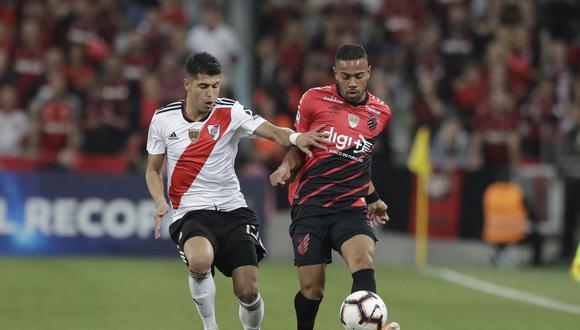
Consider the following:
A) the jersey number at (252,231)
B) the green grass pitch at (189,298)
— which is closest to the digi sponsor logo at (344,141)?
the jersey number at (252,231)

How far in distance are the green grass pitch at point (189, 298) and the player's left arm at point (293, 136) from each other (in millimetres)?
2325

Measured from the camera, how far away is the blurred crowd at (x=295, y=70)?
1822cm

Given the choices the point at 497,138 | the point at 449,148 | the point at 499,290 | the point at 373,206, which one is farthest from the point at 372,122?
the point at 497,138

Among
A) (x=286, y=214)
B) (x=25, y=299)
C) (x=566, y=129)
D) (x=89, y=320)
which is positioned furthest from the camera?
(x=566, y=129)

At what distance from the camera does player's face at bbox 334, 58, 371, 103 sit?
347 inches

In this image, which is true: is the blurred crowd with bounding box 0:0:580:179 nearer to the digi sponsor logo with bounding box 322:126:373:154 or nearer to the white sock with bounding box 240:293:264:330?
the white sock with bounding box 240:293:264:330

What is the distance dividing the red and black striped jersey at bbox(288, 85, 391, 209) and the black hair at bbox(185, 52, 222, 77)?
0.82m

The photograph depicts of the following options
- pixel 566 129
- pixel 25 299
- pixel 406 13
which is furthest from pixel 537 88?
pixel 25 299

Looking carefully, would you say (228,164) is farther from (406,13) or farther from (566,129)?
(406,13)

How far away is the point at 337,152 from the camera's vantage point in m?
8.96

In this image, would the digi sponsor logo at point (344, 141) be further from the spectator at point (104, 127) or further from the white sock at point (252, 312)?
the spectator at point (104, 127)

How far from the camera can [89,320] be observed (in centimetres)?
1073

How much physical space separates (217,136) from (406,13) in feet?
43.7

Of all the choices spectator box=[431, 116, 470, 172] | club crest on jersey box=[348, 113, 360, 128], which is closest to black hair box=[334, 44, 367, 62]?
club crest on jersey box=[348, 113, 360, 128]
